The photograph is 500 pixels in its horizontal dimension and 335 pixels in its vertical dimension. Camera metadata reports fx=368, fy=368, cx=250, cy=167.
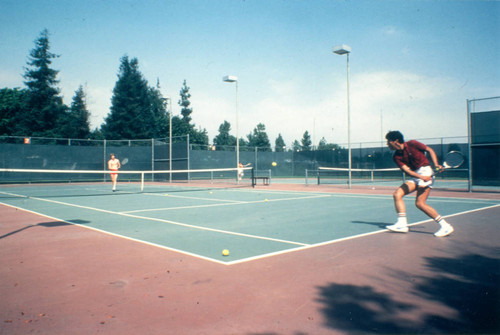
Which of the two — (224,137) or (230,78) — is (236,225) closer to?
(230,78)

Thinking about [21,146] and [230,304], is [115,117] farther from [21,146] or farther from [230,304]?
[230,304]

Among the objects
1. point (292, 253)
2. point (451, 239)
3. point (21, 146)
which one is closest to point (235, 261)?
point (292, 253)

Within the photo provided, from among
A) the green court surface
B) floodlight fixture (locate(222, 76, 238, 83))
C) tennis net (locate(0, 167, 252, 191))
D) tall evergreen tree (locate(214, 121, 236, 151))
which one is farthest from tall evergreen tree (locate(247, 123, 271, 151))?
the green court surface

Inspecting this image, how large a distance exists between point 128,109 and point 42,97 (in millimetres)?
10820

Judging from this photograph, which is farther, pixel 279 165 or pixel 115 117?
pixel 115 117

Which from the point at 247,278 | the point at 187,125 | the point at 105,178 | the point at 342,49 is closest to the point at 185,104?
the point at 187,125

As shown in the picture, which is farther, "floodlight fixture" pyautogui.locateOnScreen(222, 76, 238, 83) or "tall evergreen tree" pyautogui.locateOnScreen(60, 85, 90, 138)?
"tall evergreen tree" pyautogui.locateOnScreen(60, 85, 90, 138)

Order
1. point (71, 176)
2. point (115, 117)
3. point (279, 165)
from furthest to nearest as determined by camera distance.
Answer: point (115, 117), point (279, 165), point (71, 176)

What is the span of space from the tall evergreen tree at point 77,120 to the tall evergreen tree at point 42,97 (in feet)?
3.29

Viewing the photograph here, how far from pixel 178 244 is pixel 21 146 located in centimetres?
2275

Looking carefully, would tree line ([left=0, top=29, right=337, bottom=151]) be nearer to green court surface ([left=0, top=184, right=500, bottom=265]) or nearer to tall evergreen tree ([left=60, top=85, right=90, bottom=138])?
tall evergreen tree ([left=60, top=85, right=90, bottom=138])

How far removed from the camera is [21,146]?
918 inches

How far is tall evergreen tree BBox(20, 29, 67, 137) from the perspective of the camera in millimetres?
44188

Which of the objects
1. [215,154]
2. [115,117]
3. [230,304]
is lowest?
[230,304]
